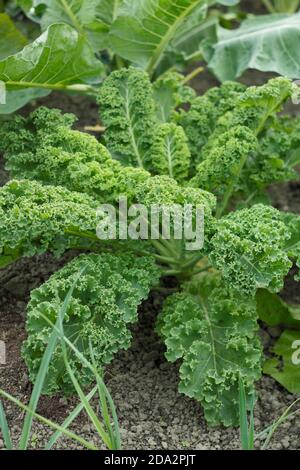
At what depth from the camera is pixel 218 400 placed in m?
2.95

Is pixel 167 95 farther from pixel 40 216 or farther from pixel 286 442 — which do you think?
pixel 286 442

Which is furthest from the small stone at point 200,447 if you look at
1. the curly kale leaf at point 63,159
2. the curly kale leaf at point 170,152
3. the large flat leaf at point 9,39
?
the large flat leaf at point 9,39

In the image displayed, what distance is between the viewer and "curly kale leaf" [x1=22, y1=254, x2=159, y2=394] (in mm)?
2834

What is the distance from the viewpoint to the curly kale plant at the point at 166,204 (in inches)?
114

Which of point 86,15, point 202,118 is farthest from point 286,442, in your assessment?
point 86,15

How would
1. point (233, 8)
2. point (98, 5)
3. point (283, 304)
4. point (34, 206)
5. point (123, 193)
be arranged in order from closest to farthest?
point (34, 206) → point (123, 193) → point (283, 304) → point (98, 5) → point (233, 8)

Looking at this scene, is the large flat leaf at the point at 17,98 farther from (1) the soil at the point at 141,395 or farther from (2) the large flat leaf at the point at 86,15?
(1) the soil at the point at 141,395

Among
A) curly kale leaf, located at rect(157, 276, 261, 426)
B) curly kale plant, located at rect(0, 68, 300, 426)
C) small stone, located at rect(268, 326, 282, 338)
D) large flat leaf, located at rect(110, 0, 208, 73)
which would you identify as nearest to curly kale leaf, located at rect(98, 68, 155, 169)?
curly kale plant, located at rect(0, 68, 300, 426)

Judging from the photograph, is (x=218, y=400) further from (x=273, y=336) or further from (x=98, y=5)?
(x=98, y=5)

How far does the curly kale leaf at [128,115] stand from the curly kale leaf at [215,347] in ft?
2.28

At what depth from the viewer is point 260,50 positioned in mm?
3797

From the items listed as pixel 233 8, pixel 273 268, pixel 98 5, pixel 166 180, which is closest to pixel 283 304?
pixel 273 268
